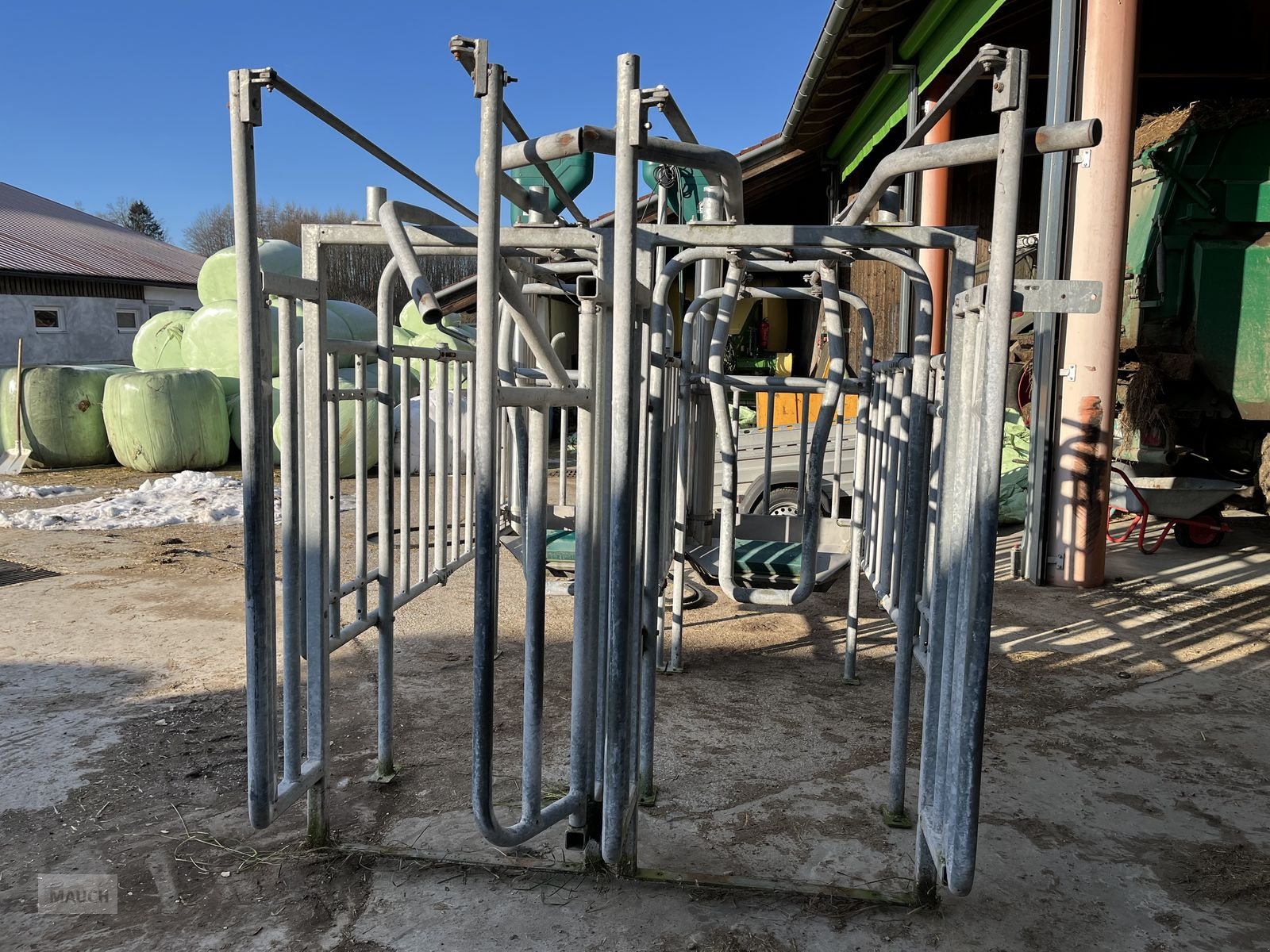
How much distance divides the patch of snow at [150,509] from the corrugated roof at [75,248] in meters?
14.2

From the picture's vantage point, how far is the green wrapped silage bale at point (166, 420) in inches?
405

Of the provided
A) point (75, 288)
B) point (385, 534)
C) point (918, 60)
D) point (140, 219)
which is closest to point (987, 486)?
point (385, 534)

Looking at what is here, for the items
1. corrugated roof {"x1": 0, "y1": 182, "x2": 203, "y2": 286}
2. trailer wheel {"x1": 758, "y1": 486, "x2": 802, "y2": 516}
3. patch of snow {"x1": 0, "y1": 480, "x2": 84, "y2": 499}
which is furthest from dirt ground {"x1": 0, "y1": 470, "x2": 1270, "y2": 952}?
corrugated roof {"x1": 0, "y1": 182, "x2": 203, "y2": 286}

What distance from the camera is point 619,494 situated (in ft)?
6.46

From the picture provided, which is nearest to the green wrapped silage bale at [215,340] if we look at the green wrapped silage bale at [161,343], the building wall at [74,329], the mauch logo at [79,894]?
the green wrapped silage bale at [161,343]

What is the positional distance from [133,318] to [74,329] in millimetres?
1632

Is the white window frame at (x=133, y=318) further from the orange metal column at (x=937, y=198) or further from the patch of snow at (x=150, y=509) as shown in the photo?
the orange metal column at (x=937, y=198)

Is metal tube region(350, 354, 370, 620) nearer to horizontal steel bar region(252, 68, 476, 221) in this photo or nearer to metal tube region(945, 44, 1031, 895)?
horizontal steel bar region(252, 68, 476, 221)

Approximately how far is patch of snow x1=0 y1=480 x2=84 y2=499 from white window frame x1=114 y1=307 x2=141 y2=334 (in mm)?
13912

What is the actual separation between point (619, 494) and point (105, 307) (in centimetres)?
2323

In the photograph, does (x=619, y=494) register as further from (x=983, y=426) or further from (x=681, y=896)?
(x=681, y=896)

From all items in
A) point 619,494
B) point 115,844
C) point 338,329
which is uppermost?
point 338,329

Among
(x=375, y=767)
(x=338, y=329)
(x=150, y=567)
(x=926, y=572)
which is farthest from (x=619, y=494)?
(x=338, y=329)

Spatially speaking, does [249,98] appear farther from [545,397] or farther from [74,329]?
[74,329]
